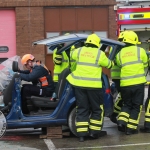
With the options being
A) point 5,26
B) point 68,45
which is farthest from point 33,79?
point 5,26

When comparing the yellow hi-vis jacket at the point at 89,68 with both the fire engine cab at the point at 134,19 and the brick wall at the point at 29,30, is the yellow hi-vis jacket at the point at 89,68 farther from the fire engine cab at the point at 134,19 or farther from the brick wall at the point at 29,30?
the brick wall at the point at 29,30

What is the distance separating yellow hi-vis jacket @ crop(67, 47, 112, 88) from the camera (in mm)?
6883

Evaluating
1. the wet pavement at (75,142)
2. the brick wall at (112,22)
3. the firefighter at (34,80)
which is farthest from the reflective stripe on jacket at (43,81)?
the brick wall at (112,22)

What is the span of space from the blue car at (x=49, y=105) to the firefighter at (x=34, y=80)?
0.13 metres

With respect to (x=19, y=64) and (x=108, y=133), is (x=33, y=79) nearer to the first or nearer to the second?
(x=19, y=64)

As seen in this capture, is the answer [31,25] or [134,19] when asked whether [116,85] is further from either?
[31,25]

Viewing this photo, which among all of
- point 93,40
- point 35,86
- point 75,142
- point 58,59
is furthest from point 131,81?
point 58,59

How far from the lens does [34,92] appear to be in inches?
289

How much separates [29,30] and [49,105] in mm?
10478

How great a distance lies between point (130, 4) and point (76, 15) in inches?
256

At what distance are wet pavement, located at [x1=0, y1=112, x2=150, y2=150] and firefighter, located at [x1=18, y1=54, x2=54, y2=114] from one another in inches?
22.1

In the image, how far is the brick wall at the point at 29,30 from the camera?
17.3 m

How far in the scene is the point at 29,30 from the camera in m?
17.3

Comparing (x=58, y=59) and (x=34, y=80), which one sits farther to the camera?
(x=58, y=59)
